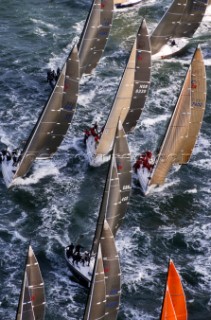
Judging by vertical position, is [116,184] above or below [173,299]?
above

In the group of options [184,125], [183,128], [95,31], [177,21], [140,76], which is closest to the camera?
[184,125]

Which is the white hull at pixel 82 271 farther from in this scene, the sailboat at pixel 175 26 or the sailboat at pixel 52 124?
the sailboat at pixel 175 26

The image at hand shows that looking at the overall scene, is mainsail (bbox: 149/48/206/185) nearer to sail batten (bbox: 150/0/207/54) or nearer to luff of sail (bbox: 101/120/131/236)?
luff of sail (bbox: 101/120/131/236)

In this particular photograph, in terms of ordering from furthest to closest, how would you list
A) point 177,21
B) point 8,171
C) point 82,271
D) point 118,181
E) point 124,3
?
point 124,3 < point 177,21 < point 8,171 < point 82,271 < point 118,181

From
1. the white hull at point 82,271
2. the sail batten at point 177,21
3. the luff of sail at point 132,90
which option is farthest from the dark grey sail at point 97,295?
the sail batten at point 177,21

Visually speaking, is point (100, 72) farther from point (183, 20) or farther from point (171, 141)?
point (171, 141)

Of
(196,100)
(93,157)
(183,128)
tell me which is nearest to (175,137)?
(183,128)

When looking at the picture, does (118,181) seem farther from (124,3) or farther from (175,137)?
(124,3)
